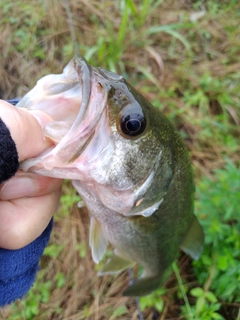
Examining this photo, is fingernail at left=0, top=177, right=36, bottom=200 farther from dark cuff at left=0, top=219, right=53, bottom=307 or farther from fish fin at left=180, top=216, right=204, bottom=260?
fish fin at left=180, top=216, right=204, bottom=260

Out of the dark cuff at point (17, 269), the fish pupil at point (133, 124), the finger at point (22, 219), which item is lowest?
the dark cuff at point (17, 269)

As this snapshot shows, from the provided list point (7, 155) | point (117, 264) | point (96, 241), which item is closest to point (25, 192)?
point (7, 155)

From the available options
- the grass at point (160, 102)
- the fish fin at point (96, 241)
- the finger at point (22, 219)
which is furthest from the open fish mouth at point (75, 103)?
the grass at point (160, 102)

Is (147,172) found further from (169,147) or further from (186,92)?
(186,92)

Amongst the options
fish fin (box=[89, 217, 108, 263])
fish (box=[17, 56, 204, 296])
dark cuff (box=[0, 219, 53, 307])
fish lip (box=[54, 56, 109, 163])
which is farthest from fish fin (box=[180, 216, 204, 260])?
fish lip (box=[54, 56, 109, 163])

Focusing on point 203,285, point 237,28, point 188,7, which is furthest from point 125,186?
point 188,7

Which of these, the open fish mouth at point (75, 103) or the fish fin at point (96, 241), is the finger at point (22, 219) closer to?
the open fish mouth at point (75, 103)

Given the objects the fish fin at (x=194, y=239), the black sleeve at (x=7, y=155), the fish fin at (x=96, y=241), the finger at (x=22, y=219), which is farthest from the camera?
the fish fin at (x=194, y=239)
